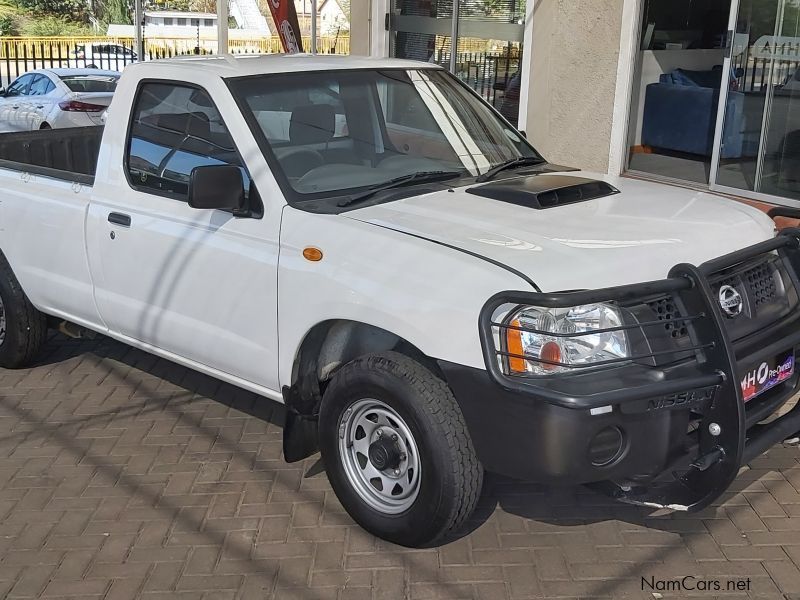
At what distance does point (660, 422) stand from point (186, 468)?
2.39m

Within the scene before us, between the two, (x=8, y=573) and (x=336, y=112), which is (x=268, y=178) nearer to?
(x=336, y=112)

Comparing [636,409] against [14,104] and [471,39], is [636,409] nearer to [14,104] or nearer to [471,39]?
[471,39]

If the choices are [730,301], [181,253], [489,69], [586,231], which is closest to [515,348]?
[586,231]

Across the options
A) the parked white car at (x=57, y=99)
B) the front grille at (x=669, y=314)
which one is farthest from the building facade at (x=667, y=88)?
the parked white car at (x=57, y=99)

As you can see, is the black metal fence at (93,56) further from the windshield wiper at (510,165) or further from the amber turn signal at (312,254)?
the amber turn signal at (312,254)

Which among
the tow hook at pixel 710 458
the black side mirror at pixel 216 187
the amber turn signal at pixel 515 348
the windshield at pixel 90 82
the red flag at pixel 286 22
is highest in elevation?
the red flag at pixel 286 22

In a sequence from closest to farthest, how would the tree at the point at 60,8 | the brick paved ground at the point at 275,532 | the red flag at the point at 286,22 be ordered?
the brick paved ground at the point at 275,532, the red flag at the point at 286,22, the tree at the point at 60,8

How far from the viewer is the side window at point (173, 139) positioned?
4.52 metres

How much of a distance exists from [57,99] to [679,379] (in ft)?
45.3

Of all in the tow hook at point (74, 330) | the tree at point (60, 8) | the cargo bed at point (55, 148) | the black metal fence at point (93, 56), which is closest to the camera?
the tow hook at point (74, 330)

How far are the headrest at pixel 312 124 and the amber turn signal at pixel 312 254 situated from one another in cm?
68

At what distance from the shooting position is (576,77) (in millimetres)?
9727

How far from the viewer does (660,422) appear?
343 centimetres

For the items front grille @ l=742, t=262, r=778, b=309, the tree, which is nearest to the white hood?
front grille @ l=742, t=262, r=778, b=309
